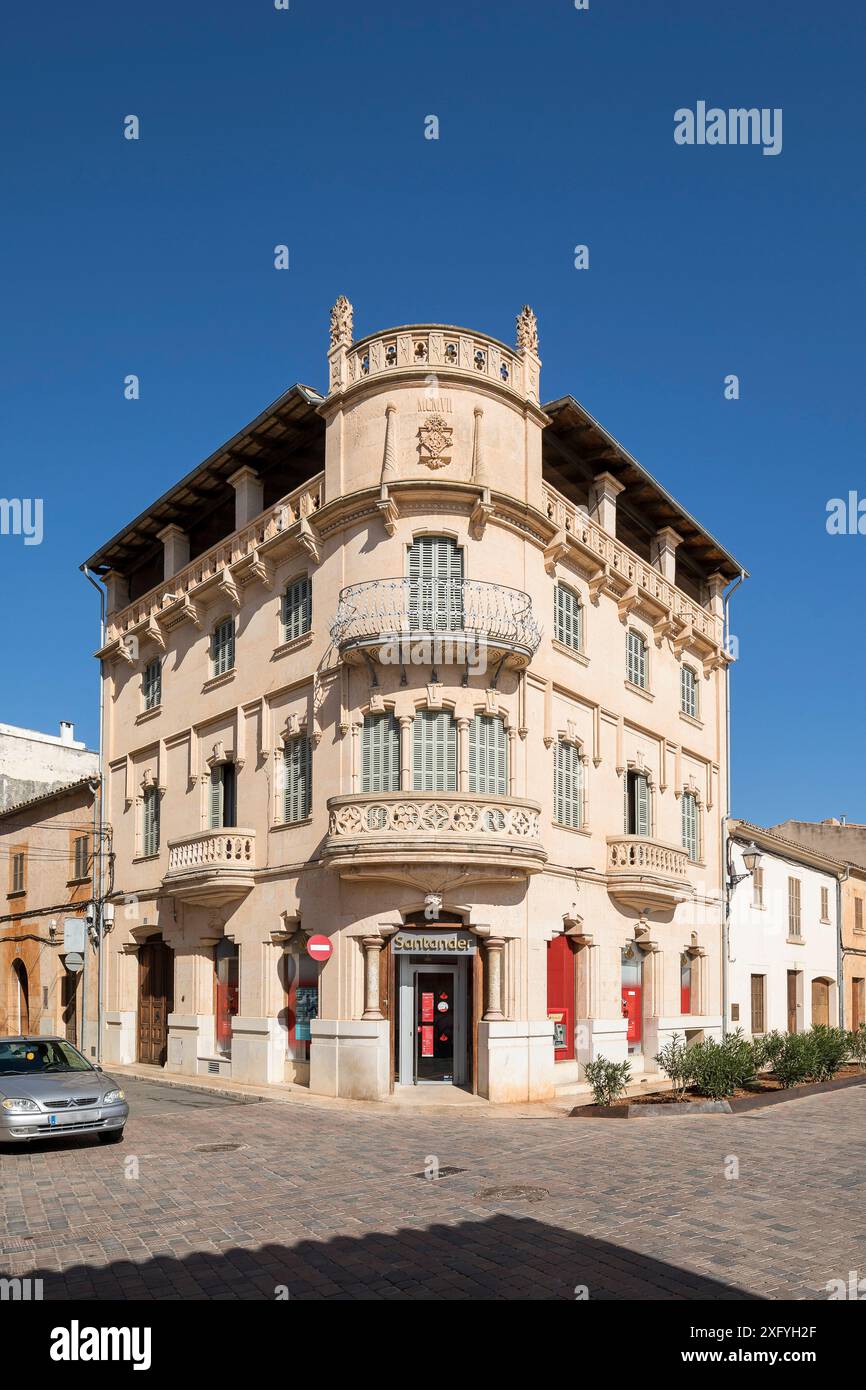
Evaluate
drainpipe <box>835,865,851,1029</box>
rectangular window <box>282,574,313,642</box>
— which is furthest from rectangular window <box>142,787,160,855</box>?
drainpipe <box>835,865,851,1029</box>

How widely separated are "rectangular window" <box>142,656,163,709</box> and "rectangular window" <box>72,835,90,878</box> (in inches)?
214

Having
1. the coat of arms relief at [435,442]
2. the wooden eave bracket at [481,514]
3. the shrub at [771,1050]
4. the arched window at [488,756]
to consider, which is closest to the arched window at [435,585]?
the wooden eave bracket at [481,514]

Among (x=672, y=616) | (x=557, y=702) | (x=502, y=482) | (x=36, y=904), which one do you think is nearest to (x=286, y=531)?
(x=502, y=482)

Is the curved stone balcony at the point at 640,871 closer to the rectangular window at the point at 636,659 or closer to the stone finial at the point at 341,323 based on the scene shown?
the rectangular window at the point at 636,659

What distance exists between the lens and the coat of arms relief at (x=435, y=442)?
23297mm

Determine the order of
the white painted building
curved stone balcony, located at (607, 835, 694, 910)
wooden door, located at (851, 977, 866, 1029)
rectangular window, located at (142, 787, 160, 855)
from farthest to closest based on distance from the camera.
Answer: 1. wooden door, located at (851, 977, 866, 1029)
2. the white painted building
3. rectangular window, located at (142, 787, 160, 855)
4. curved stone balcony, located at (607, 835, 694, 910)

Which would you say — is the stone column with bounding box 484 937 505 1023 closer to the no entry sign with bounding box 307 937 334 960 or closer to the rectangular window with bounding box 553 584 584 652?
the no entry sign with bounding box 307 937 334 960

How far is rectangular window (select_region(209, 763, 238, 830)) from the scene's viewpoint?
28250 mm

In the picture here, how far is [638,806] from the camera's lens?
2969 cm

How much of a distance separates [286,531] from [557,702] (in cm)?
729

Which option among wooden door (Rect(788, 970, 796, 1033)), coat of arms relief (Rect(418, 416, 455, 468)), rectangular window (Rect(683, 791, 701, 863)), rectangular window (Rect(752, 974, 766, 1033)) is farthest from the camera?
wooden door (Rect(788, 970, 796, 1033))

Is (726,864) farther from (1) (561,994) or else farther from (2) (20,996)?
(2) (20,996)

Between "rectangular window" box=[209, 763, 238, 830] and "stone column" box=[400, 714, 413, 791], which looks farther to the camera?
"rectangular window" box=[209, 763, 238, 830]

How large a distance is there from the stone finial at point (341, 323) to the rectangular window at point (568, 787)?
33.5ft
